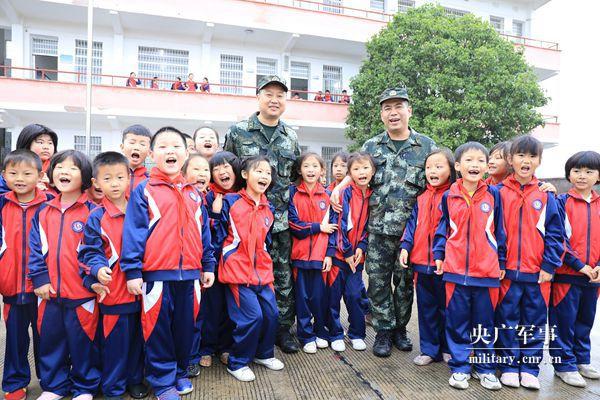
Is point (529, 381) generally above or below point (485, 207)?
below

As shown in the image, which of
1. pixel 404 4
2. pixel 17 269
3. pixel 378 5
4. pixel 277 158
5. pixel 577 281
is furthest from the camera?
pixel 404 4

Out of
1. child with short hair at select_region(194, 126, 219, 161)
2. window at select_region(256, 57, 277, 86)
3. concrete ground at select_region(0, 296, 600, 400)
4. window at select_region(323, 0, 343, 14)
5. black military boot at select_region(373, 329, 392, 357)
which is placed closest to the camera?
concrete ground at select_region(0, 296, 600, 400)

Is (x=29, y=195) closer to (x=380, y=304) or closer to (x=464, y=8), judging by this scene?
(x=380, y=304)

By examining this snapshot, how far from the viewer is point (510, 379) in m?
2.94

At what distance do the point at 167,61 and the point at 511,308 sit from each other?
13.9 meters

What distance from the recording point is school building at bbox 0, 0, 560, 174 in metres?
12.4

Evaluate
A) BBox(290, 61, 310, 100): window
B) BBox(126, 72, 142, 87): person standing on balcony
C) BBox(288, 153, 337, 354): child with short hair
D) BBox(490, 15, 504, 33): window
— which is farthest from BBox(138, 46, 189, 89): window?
BBox(490, 15, 504, 33): window

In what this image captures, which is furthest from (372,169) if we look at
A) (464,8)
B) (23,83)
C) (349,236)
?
(464,8)

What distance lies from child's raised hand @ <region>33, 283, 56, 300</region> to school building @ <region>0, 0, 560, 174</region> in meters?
10.9

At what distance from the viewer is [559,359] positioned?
3098 millimetres

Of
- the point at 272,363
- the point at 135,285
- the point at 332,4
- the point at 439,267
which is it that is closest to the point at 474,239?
the point at 439,267

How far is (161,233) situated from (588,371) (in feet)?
10.9

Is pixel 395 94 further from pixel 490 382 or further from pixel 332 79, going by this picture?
pixel 332 79

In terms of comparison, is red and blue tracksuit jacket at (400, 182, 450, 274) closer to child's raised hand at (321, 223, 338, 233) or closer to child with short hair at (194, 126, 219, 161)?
child's raised hand at (321, 223, 338, 233)
